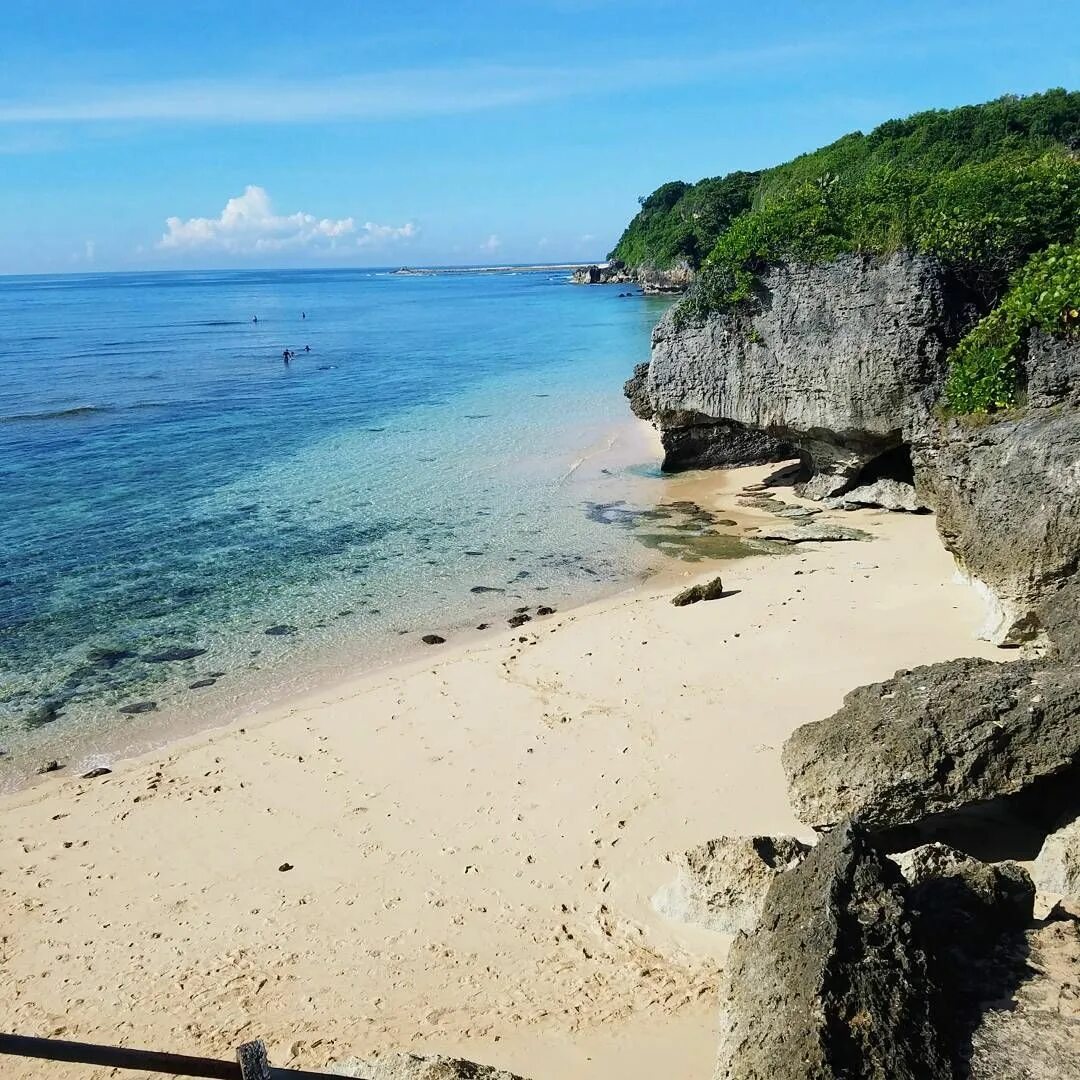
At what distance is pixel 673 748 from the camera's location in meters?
10.9

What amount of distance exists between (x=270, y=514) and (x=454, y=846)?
Answer: 16258 mm

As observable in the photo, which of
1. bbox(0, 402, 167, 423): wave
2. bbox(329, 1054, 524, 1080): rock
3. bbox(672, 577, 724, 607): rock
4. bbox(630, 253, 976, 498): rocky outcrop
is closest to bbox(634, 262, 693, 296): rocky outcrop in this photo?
bbox(0, 402, 167, 423): wave

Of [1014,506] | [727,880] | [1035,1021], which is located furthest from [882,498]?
[1035,1021]

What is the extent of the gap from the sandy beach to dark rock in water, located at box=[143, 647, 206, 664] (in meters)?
2.80

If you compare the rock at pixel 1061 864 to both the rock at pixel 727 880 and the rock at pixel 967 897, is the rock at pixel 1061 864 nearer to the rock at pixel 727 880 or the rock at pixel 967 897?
the rock at pixel 967 897

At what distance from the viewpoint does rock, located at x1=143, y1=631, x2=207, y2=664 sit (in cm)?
1561

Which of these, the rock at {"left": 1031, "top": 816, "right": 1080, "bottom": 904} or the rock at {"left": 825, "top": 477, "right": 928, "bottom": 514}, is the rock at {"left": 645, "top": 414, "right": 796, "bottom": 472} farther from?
the rock at {"left": 1031, "top": 816, "right": 1080, "bottom": 904}

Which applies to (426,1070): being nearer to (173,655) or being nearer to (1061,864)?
(1061,864)

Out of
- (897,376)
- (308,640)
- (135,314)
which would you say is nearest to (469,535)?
(308,640)

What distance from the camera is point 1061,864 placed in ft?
23.2

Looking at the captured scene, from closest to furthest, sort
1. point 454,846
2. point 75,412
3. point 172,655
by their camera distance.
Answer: point 454,846, point 172,655, point 75,412

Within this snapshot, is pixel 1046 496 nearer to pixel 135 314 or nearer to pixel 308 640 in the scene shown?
pixel 308 640

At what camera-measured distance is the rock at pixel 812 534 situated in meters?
18.9

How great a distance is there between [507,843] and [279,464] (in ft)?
74.6
